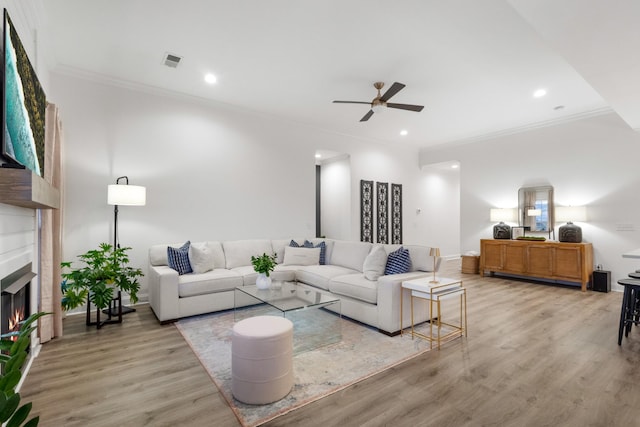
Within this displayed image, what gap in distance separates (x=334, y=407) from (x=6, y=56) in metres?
2.79

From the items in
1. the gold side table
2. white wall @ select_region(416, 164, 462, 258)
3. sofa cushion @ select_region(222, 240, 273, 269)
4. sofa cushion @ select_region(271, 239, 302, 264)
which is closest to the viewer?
the gold side table

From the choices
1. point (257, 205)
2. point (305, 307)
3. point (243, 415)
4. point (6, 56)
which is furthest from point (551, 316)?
point (6, 56)

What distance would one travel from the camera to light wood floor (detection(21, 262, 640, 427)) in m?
1.96

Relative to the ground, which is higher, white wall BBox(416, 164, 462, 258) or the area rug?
white wall BBox(416, 164, 462, 258)

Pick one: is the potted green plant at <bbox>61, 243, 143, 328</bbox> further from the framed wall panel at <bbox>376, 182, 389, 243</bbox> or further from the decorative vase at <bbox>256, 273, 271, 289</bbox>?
the framed wall panel at <bbox>376, 182, 389, 243</bbox>

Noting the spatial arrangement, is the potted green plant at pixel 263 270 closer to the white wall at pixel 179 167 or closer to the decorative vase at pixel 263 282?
the decorative vase at pixel 263 282

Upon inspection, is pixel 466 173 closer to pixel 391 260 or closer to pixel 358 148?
pixel 358 148

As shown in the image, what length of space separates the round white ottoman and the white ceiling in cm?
270

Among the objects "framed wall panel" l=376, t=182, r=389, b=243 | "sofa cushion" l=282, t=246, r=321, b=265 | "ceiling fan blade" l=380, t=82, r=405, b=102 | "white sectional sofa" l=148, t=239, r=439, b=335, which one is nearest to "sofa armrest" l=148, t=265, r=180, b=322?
"white sectional sofa" l=148, t=239, r=439, b=335

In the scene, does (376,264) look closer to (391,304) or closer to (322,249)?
(391,304)

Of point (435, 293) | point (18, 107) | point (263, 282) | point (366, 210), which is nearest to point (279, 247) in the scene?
point (263, 282)

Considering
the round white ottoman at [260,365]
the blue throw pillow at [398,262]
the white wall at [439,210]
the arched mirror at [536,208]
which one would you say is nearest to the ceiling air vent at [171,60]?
the round white ottoman at [260,365]

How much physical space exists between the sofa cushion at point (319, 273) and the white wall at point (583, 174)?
13.9ft

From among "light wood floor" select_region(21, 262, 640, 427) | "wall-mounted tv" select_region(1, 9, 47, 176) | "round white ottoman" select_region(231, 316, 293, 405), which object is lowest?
"light wood floor" select_region(21, 262, 640, 427)
